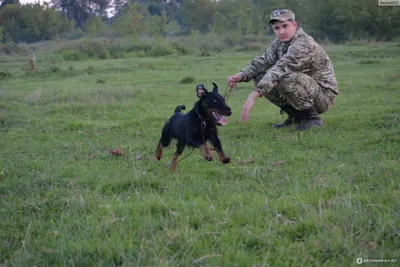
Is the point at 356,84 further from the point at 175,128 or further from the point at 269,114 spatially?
the point at 175,128

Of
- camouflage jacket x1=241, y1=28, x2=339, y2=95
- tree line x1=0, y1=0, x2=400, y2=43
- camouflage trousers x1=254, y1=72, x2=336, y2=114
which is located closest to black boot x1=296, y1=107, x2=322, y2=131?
camouflage trousers x1=254, y1=72, x2=336, y2=114

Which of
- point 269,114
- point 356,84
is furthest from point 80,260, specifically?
point 356,84

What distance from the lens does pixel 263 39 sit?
4084 cm

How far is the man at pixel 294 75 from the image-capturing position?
651 centimetres

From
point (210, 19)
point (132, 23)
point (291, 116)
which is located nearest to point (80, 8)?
point (210, 19)

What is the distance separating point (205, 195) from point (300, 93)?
3314mm

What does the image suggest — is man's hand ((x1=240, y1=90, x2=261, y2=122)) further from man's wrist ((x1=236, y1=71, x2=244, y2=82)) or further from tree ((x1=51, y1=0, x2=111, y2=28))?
tree ((x1=51, y1=0, x2=111, y2=28))

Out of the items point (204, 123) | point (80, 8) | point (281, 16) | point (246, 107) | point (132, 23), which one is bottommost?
point (204, 123)

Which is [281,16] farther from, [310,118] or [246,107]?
[246,107]

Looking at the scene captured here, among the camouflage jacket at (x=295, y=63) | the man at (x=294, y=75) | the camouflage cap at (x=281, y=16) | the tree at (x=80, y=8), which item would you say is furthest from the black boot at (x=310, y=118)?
the tree at (x=80, y=8)

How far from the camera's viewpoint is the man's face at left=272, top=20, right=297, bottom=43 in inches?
260

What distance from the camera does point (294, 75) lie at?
22.0 feet

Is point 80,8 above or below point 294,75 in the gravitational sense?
above

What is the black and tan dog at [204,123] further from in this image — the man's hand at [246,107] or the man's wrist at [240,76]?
the man's wrist at [240,76]
